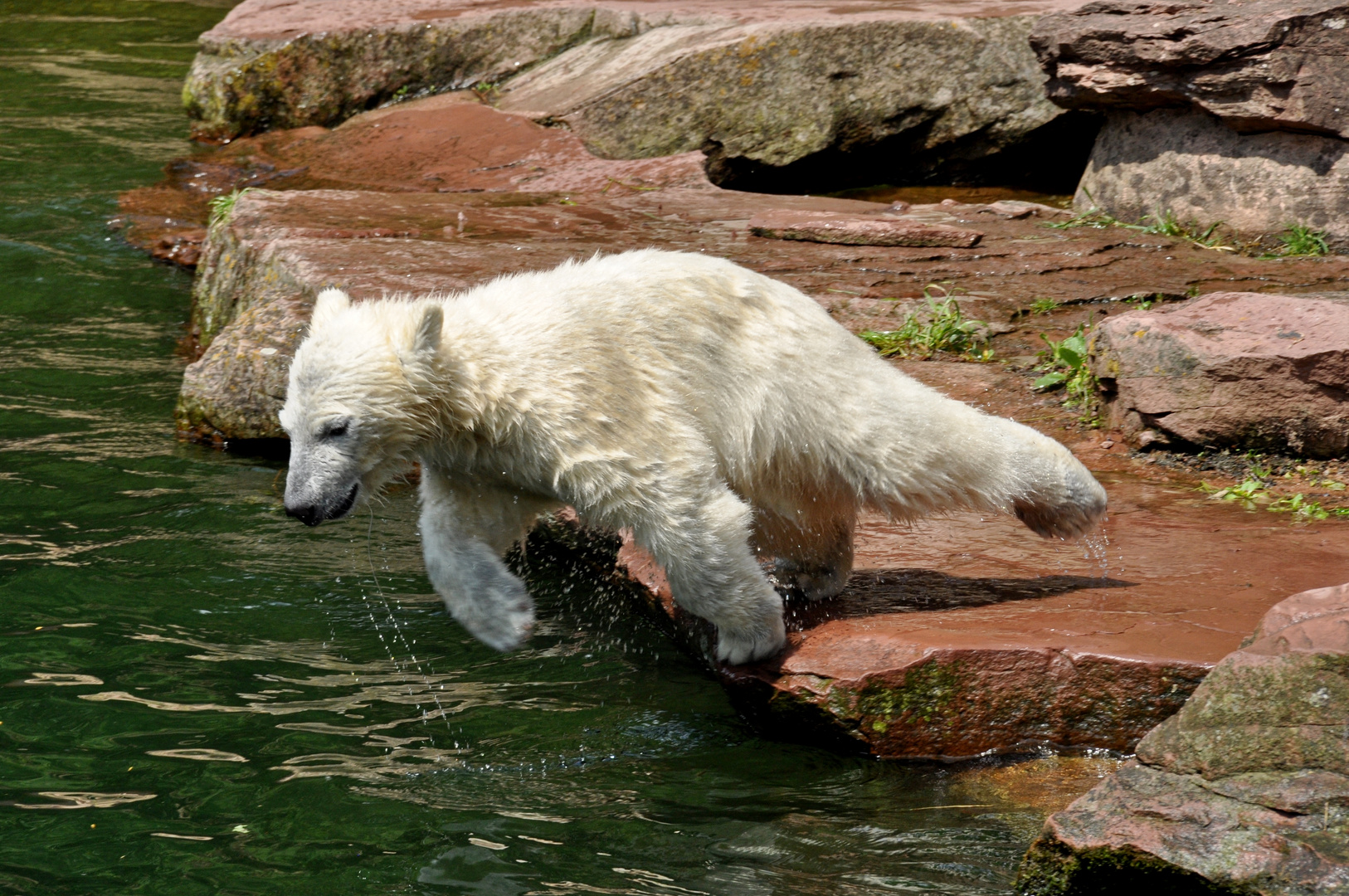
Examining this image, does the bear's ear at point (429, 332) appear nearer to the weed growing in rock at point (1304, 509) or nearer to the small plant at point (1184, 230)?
the weed growing in rock at point (1304, 509)

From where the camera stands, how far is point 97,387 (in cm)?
738

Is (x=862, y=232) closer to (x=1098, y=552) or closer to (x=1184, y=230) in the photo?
(x=1184, y=230)

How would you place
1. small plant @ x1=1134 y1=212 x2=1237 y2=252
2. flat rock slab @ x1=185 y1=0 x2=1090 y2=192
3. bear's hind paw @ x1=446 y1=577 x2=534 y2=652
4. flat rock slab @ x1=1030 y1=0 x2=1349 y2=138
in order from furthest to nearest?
1. flat rock slab @ x1=185 y1=0 x2=1090 y2=192
2. small plant @ x1=1134 y1=212 x2=1237 y2=252
3. flat rock slab @ x1=1030 y1=0 x2=1349 y2=138
4. bear's hind paw @ x1=446 y1=577 x2=534 y2=652

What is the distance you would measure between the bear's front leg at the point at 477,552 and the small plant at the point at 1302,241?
18.0 ft

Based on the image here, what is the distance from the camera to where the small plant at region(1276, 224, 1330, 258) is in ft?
25.2

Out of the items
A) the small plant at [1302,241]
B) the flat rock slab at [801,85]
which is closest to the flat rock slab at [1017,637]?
the small plant at [1302,241]

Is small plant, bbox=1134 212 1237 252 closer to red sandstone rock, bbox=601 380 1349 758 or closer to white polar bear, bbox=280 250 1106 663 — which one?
red sandstone rock, bbox=601 380 1349 758

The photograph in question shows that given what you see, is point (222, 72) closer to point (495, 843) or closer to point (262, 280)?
point (262, 280)

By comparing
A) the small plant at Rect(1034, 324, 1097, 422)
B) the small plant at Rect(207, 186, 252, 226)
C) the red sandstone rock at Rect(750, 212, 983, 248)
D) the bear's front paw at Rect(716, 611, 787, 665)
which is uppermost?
the red sandstone rock at Rect(750, 212, 983, 248)

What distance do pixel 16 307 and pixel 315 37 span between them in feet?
13.2

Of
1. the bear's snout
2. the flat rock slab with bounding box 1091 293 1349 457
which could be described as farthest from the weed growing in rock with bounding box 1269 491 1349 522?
the bear's snout

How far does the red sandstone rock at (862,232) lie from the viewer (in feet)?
26.1

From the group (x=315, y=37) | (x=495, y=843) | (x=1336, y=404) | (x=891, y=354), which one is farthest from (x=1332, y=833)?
(x=315, y=37)

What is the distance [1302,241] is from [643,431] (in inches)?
217
